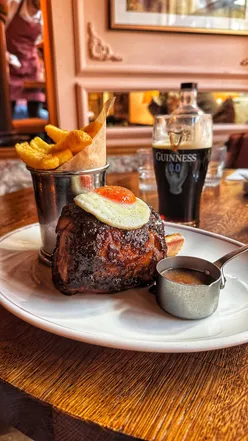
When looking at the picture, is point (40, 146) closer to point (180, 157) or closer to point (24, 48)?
point (180, 157)

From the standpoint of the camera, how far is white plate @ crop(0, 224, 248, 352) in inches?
20.1

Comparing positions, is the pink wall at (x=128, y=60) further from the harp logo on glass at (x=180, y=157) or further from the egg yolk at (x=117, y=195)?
the egg yolk at (x=117, y=195)

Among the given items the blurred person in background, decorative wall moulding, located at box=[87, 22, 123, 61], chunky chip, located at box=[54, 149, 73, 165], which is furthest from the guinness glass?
the blurred person in background

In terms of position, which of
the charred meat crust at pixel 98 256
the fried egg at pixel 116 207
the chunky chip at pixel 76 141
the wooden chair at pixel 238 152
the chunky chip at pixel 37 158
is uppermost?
the chunky chip at pixel 76 141

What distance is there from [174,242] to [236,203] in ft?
2.38

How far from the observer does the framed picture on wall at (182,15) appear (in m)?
2.50

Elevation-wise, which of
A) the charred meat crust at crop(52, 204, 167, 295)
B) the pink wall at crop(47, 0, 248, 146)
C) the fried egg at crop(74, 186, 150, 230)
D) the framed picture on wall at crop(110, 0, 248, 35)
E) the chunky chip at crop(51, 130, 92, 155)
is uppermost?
the framed picture on wall at crop(110, 0, 248, 35)

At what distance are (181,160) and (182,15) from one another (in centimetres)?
201

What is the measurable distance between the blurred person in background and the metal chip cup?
4.47 metres

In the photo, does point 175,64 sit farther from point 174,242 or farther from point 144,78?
point 174,242

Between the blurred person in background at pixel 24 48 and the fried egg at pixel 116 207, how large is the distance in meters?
4.62

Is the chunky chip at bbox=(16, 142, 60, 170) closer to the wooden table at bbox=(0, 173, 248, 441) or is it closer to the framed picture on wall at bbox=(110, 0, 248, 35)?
the wooden table at bbox=(0, 173, 248, 441)

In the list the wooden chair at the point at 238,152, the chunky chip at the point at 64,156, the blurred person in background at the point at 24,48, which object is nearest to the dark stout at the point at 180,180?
the chunky chip at the point at 64,156

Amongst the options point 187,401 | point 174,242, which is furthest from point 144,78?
point 187,401
